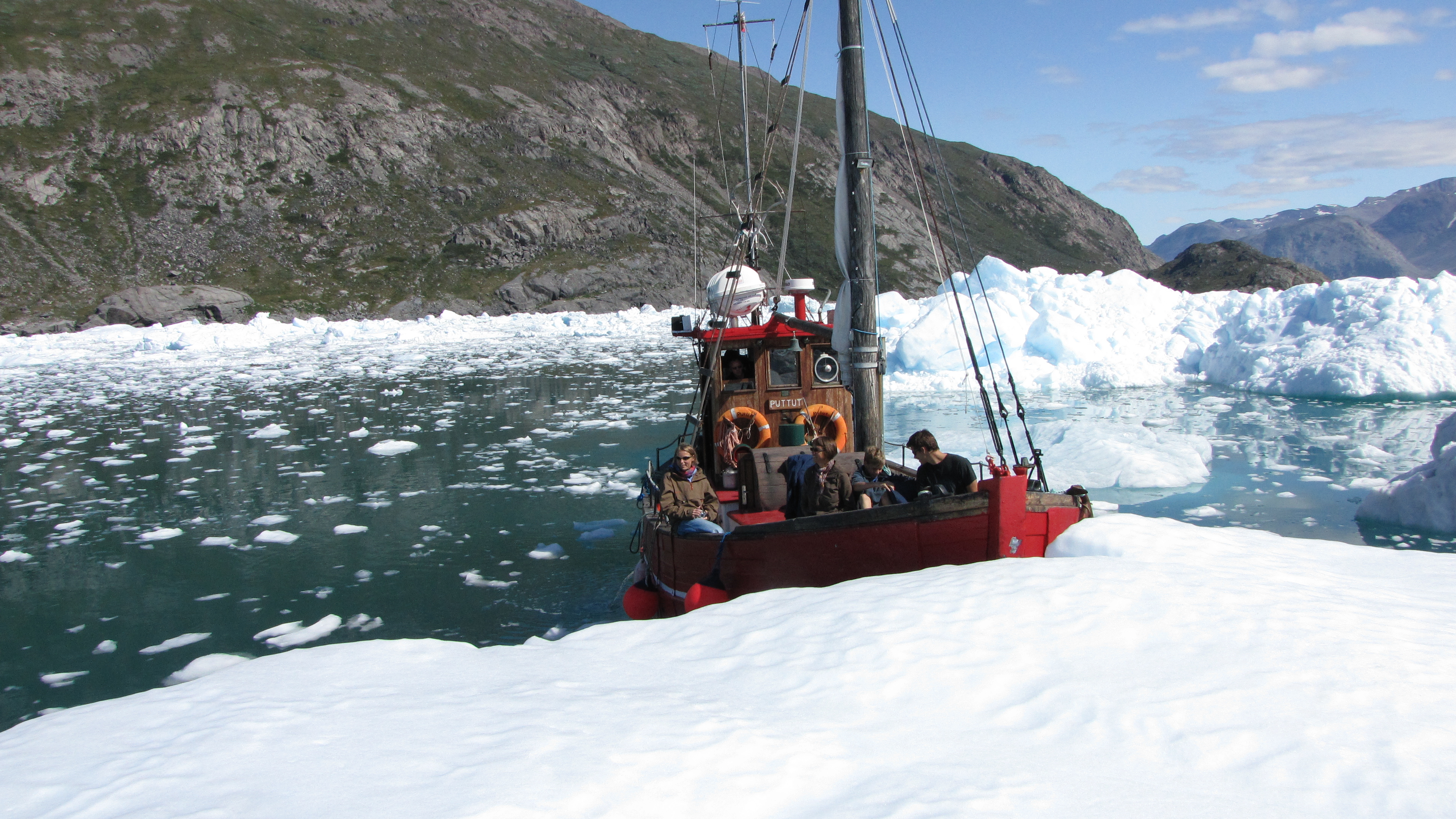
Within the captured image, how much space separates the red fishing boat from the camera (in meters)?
7.06

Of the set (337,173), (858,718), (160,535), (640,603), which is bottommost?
(640,603)

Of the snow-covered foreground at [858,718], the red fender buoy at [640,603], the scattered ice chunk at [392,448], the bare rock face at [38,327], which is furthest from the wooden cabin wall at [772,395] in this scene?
the bare rock face at [38,327]

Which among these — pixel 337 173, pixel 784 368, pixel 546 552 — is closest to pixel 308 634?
pixel 546 552

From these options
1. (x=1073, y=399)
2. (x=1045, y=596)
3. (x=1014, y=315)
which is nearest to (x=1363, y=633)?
(x=1045, y=596)

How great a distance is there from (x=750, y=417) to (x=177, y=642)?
6.39 m

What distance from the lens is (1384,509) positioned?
A: 10.7 m

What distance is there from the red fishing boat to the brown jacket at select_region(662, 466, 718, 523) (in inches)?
5.8

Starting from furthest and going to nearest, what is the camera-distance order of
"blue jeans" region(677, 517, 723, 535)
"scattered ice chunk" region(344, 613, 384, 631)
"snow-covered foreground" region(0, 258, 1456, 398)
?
"snow-covered foreground" region(0, 258, 1456, 398) → "scattered ice chunk" region(344, 613, 384, 631) → "blue jeans" region(677, 517, 723, 535)

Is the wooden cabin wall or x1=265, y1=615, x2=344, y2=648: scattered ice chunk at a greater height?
the wooden cabin wall

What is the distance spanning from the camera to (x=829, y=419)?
35.7 ft

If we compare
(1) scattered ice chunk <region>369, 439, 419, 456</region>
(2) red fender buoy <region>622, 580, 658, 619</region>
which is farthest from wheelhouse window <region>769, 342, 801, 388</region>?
(1) scattered ice chunk <region>369, 439, 419, 456</region>

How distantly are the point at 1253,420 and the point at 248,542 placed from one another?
18.8 m

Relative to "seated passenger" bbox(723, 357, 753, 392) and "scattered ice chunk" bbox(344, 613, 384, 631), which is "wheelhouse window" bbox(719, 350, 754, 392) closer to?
"seated passenger" bbox(723, 357, 753, 392)

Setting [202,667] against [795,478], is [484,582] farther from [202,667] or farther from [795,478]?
[795,478]
